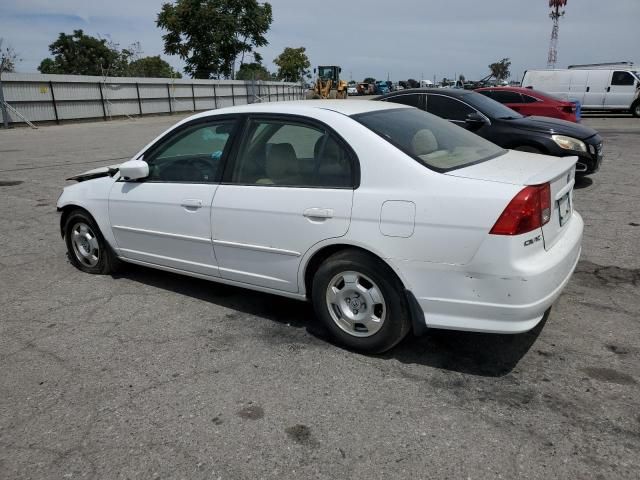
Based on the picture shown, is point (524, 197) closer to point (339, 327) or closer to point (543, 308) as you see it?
point (543, 308)

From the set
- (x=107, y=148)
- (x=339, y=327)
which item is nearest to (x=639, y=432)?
(x=339, y=327)

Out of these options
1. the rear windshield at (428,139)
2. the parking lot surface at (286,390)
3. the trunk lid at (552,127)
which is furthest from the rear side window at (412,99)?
the rear windshield at (428,139)

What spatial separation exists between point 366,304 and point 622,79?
22.6 meters

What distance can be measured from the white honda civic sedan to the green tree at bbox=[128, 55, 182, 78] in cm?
6276

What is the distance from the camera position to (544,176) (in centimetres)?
300

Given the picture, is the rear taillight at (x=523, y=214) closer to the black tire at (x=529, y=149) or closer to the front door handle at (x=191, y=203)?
the front door handle at (x=191, y=203)

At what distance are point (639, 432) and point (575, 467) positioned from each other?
1.52ft

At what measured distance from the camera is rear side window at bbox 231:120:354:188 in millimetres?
3299

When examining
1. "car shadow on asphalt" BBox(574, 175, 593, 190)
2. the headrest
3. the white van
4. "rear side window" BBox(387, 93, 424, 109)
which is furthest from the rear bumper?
the white van

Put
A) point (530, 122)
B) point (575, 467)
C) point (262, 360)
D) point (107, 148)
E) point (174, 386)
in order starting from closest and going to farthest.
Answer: point (575, 467)
point (174, 386)
point (262, 360)
point (530, 122)
point (107, 148)

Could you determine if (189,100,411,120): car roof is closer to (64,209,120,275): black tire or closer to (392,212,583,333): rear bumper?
(392,212,583,333): rear bumper

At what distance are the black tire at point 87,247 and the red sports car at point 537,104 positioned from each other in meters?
10.6

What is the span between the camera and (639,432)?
8.20ft

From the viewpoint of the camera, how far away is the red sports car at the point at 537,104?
1206cm
